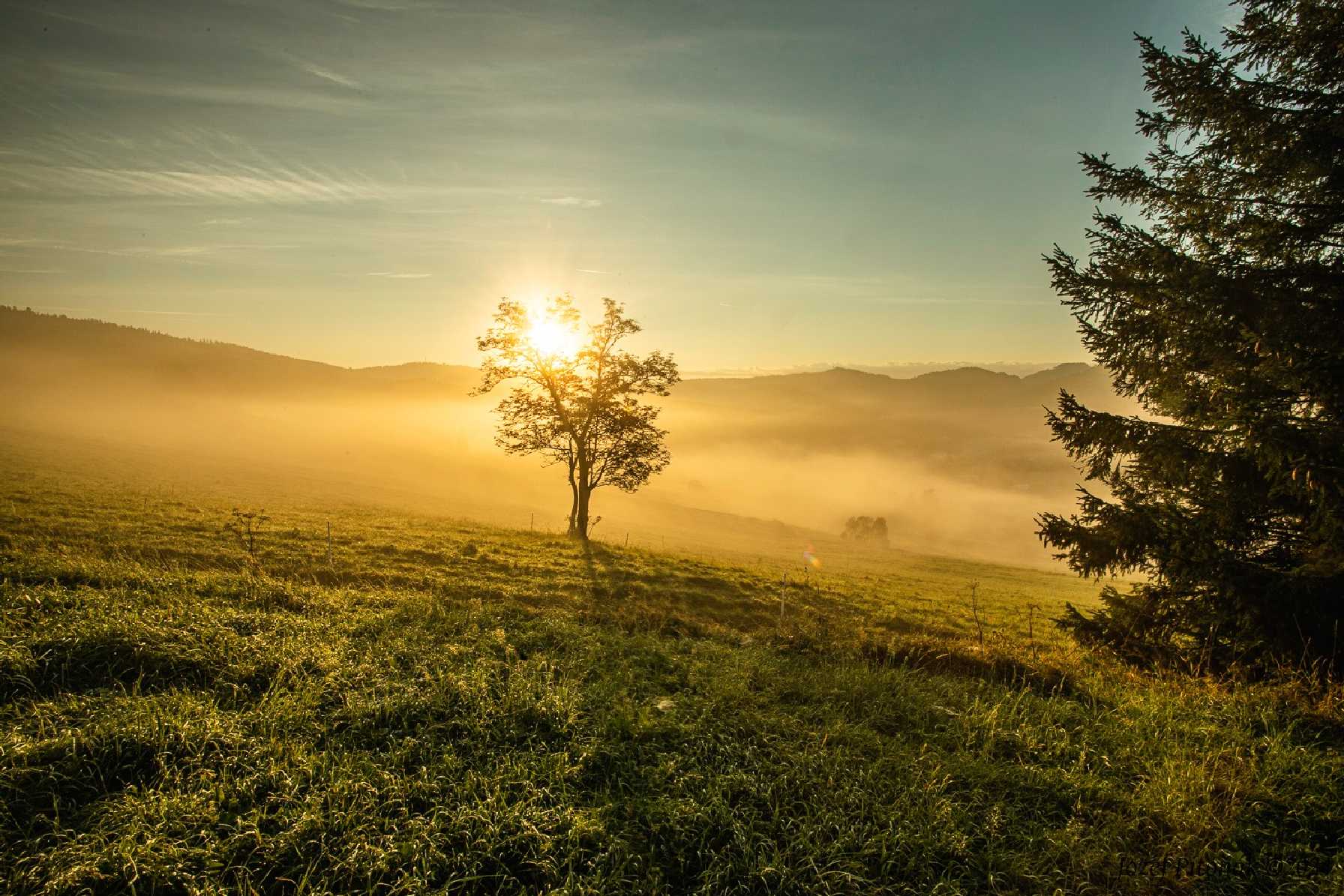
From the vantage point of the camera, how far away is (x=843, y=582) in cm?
2608

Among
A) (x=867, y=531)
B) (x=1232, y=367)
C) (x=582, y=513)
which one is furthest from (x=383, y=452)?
(x=1232, y=367)

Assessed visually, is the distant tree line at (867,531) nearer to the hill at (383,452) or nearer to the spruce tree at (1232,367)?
the hill at (383,452)

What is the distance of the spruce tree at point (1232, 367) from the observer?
7699 millimetres

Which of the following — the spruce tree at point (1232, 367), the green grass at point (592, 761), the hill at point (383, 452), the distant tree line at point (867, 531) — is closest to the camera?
the green grass at point (592, 761)

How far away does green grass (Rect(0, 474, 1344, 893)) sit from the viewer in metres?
4.46

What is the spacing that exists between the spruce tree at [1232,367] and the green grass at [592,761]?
149cm

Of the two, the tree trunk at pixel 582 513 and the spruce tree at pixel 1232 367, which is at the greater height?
the spruce tree at pixel 1232 367

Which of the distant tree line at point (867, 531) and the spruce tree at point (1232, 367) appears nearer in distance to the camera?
the spruce tree at point (1232, 367)

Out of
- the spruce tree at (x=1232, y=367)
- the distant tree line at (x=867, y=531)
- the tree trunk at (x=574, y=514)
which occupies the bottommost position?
the distant tree line at (x=867, y=531)

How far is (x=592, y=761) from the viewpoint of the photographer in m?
5.74

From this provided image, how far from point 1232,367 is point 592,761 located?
10571 millimetres

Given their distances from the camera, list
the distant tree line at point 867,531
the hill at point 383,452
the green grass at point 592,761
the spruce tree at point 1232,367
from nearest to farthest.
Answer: the green grass at point 592,761, the spruce tree at point 1232,367, the hill at point 383,452, the distant tree line at point 867,531

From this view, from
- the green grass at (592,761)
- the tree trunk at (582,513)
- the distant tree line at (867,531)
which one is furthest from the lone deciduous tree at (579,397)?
the distant tree line at (867,531)

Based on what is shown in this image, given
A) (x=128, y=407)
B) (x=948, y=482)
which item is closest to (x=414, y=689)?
(x=128, y=407)
